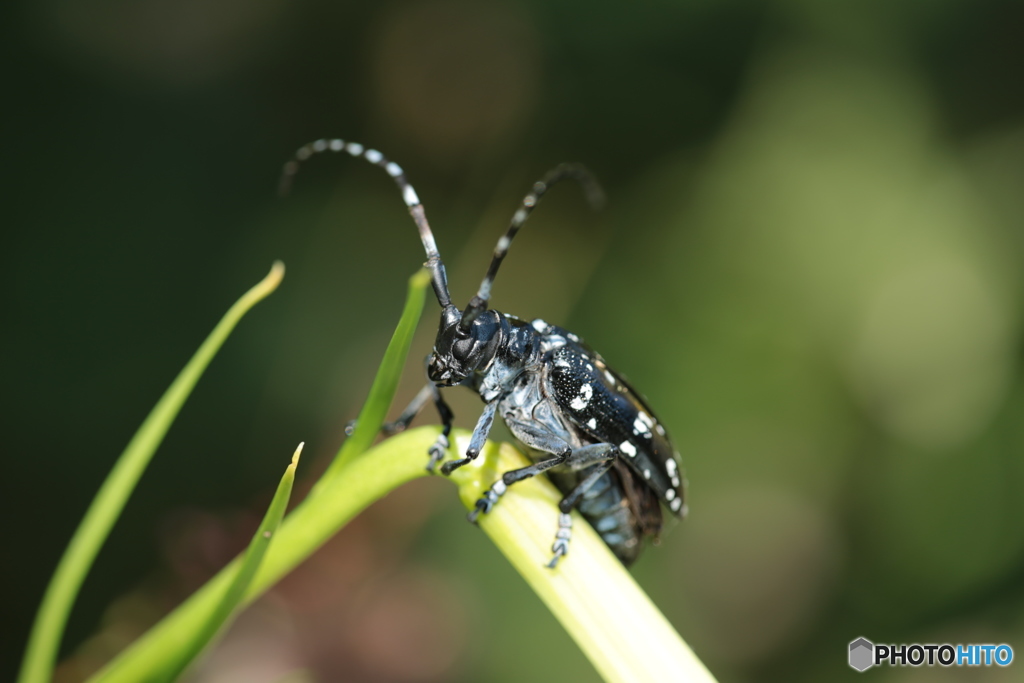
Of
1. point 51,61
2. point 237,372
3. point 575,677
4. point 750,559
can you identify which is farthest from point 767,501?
point 51,61

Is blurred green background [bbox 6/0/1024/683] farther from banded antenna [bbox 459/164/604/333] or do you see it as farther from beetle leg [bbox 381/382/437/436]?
banded antenna [bbox 459/164/604/333]

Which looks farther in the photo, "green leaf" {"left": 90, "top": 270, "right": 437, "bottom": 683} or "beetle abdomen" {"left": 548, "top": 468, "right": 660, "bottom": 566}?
"beetle abdomen" {"left": 548, "top": 468, "right": 660, "bottom": 566}

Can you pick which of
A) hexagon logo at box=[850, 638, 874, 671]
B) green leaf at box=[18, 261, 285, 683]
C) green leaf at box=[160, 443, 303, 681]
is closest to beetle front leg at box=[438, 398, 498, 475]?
green leaf at box=[160, 443, 303, 681]

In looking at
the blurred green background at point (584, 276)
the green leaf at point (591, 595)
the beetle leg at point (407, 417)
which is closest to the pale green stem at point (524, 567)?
the green leaf at point (591, 595)

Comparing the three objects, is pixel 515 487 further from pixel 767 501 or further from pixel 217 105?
pixel 217 105

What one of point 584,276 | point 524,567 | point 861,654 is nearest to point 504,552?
point 524,567

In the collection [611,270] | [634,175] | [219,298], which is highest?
[219,298]

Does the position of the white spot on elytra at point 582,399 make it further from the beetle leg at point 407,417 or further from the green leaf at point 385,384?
the green leaf at point 385,384
